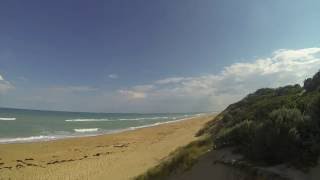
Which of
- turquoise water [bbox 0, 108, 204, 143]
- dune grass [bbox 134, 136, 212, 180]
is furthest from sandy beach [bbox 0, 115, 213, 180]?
turquoise water [bbox 0, 108, 204, 143]

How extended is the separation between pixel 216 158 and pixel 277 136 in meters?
1.90

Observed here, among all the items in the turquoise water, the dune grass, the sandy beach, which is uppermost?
the turquoise water

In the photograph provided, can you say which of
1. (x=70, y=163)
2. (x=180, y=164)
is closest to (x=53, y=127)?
(x=70, y=163)

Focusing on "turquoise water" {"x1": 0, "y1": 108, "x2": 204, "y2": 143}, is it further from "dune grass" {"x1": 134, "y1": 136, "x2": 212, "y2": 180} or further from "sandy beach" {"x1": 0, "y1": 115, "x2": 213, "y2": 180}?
"dune grass" {"x1": 134, "y1": 136, "x2": 212, "y2": 180}

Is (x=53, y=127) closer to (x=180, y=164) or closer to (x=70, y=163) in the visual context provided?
(x=70, y=163)

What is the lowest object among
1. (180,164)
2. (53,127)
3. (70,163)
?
(70,163)

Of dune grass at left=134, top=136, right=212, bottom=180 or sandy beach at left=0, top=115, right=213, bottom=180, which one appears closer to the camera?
dune grass at left=134, top=136, right=212, bottom=180

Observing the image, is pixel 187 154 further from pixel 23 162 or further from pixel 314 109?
pixel 23 162

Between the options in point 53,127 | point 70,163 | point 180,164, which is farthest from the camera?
point 53,127

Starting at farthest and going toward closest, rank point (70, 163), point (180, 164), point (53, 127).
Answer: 1. point (53, 127)
2. point (70, 163)
3. point (180, 164)

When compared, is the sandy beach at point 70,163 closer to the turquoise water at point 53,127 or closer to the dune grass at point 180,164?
the dune grass at point 180,164

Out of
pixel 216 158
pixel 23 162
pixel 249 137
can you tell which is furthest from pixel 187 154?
pixel 23 162

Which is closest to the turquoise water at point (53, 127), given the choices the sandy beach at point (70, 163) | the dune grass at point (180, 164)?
the sandy beach at point (70, 163)

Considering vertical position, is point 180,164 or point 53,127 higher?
point 53,127
